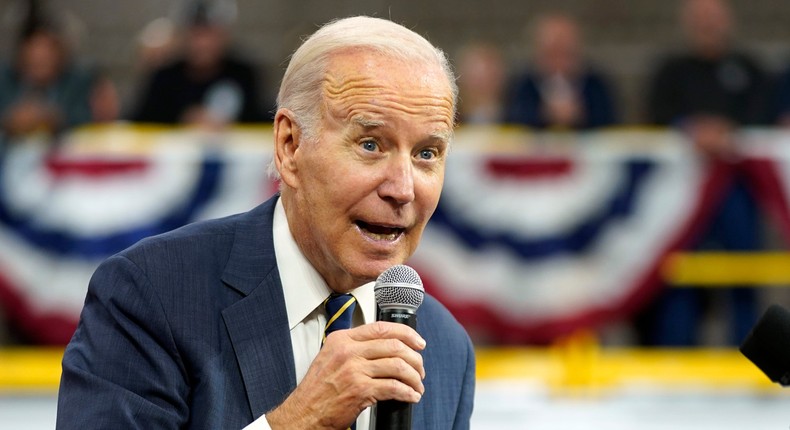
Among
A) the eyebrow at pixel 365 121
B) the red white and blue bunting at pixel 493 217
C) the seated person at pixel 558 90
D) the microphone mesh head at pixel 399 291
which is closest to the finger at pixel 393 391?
the microphone mesh head at pixel 399 291

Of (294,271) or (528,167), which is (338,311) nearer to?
(294,271)

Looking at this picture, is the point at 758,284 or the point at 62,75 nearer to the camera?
the point at 758,284

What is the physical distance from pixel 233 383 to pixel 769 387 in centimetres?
491

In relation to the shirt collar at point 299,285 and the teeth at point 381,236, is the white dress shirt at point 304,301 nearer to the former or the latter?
the shirt collar at point 299,285

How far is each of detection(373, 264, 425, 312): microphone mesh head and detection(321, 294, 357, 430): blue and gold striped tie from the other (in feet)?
0.98

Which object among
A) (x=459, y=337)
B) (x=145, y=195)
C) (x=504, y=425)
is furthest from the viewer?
(x=145, y=195)

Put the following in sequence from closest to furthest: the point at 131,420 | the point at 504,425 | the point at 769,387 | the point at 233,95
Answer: the point at 131,420 → the point at 504,425 → the point at 769,387 → the point at 233,95

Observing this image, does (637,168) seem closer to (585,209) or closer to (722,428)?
(585,209)

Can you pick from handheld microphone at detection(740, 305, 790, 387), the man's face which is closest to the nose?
the man's face

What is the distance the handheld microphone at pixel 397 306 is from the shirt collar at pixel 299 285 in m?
0.32

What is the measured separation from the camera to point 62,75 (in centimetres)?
781

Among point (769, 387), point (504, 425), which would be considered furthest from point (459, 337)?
point (769, 387)

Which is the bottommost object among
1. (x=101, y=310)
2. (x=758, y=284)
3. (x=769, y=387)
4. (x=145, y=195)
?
(x=101, y=310)

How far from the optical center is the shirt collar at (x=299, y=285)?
236cm
